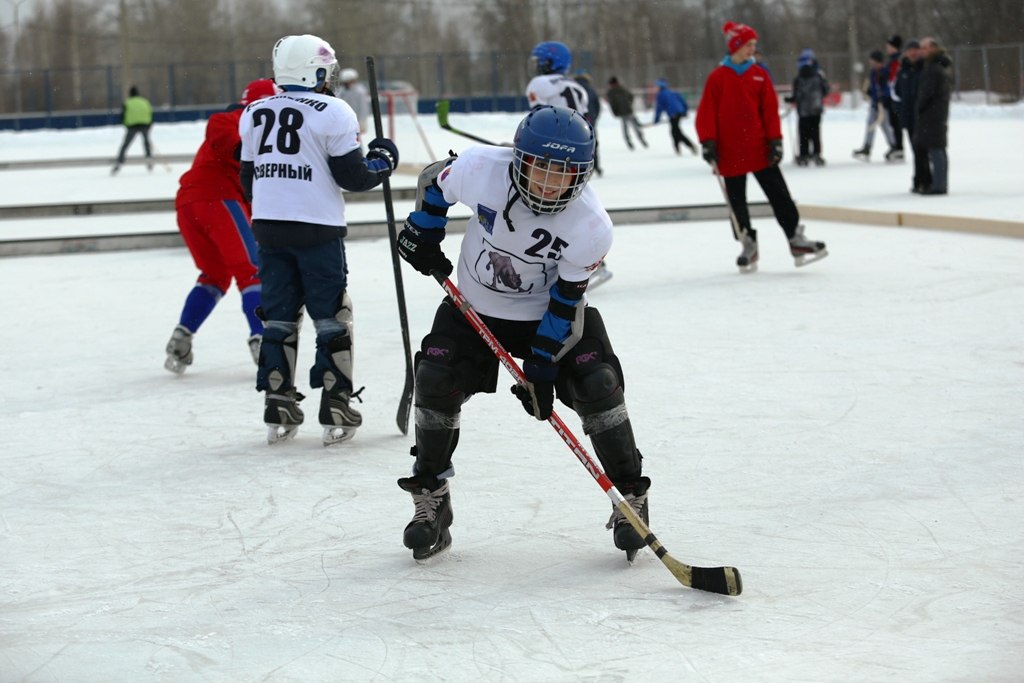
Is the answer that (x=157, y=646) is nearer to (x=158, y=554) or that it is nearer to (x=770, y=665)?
(x=158, y=554)

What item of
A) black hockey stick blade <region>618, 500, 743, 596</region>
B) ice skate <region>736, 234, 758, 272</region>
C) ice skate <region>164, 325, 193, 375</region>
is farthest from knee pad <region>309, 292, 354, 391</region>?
ice skate <region>736, 234, 758, 272</region>

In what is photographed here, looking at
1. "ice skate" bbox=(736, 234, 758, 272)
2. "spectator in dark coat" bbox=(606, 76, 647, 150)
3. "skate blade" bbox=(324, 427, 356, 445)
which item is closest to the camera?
"skate blade" bbox=(324, 427, 356, 445)

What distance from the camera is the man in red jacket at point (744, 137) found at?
840cm

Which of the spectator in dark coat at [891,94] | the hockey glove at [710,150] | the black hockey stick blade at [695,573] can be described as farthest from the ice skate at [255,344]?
the spectator in dark coat at [891,94]

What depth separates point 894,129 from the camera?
16.6 m

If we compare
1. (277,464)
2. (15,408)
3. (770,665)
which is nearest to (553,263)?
(770,665)

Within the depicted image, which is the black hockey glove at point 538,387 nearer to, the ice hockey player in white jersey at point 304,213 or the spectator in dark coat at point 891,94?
the ice hockey player in white jersey at point 304,213

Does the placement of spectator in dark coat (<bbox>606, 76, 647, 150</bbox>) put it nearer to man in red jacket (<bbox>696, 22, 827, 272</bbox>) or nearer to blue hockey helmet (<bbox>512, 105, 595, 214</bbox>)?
man in red jacket (<bbox>696, 22, 827, 272</bbox>)

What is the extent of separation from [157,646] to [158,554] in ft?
2.32

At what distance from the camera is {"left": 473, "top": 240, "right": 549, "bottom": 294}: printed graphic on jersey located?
137 inches

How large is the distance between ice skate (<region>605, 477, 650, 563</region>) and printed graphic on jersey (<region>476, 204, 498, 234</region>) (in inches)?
31.6

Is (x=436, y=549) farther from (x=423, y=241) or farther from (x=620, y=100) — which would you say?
(x=620, y=100)

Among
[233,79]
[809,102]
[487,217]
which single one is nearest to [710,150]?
[487,217]

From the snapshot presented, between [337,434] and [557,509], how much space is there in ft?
4.12
